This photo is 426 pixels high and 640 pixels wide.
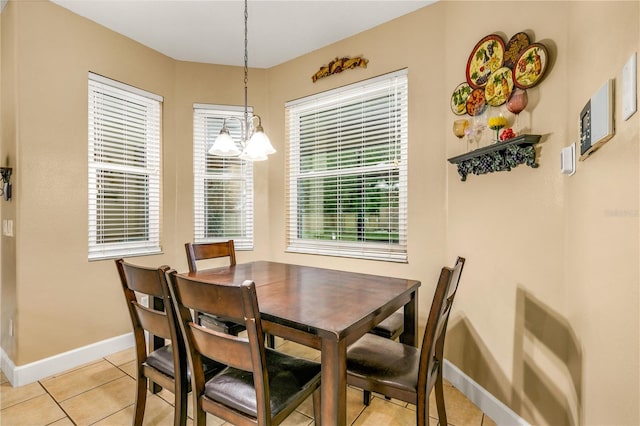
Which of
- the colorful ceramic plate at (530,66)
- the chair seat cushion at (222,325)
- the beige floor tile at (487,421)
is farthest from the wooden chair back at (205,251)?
the colorful ceramic plate at (530,66)

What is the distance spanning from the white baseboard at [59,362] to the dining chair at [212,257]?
110 centimetres

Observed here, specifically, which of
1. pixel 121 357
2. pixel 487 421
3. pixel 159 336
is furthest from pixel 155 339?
pixel 487 421

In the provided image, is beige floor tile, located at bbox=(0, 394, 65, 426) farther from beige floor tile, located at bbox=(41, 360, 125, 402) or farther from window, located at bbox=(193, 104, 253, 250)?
window, located at bbox=(193, 104, 253, 250)

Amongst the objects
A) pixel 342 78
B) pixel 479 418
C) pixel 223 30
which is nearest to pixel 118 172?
pixel 223 30

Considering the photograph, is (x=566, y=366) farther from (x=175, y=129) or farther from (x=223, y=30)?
(x=175, y=129)

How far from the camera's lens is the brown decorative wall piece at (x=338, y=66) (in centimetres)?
272

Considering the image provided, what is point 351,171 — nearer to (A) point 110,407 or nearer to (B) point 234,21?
(B) point 234,21

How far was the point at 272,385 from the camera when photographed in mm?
1267

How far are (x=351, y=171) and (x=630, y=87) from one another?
2071mm

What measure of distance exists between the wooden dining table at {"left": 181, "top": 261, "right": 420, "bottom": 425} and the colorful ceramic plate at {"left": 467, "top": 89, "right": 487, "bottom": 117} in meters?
1.19

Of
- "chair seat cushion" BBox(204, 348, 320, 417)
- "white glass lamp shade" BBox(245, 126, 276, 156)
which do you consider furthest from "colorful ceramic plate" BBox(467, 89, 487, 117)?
"chair seat cushion" BBox(204, 348, 320, 417)

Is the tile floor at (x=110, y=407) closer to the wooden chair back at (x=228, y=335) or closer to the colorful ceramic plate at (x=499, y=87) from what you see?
the wooden chair back at (x=228, y=335)

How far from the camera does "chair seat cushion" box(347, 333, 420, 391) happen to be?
1353 mm

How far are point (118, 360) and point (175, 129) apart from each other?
2.18 m
